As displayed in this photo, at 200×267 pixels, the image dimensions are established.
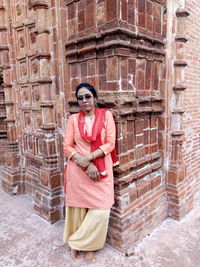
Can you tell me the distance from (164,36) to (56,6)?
163 centimetres

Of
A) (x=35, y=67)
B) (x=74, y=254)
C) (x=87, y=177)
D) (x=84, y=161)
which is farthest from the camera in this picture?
(x=35, y=67)

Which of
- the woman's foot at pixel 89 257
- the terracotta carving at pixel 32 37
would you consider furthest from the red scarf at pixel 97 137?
the terracotta carving at pixel 32 37

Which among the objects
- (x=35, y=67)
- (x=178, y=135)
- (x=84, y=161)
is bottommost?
(x=84, y=161)

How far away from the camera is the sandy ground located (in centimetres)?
250

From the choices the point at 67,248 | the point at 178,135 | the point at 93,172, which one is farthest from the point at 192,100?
the point at 67,248

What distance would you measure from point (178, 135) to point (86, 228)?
1.98 metres

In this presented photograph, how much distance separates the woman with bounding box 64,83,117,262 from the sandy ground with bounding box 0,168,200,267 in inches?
9.6

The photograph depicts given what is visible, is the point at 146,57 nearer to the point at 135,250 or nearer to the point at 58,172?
the point at 58,172

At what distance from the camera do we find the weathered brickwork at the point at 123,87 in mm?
2523

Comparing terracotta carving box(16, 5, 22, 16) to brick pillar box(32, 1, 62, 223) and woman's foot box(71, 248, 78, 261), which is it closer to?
brick pillar box(32, 1, 62, 223)

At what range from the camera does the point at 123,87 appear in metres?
2.49

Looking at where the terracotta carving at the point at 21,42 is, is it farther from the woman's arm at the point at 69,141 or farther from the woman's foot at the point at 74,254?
the woman's foot at the point at 74,254

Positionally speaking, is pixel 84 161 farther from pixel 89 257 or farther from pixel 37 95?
pixel 37 95

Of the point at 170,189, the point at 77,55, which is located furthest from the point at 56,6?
the point at 170,189
